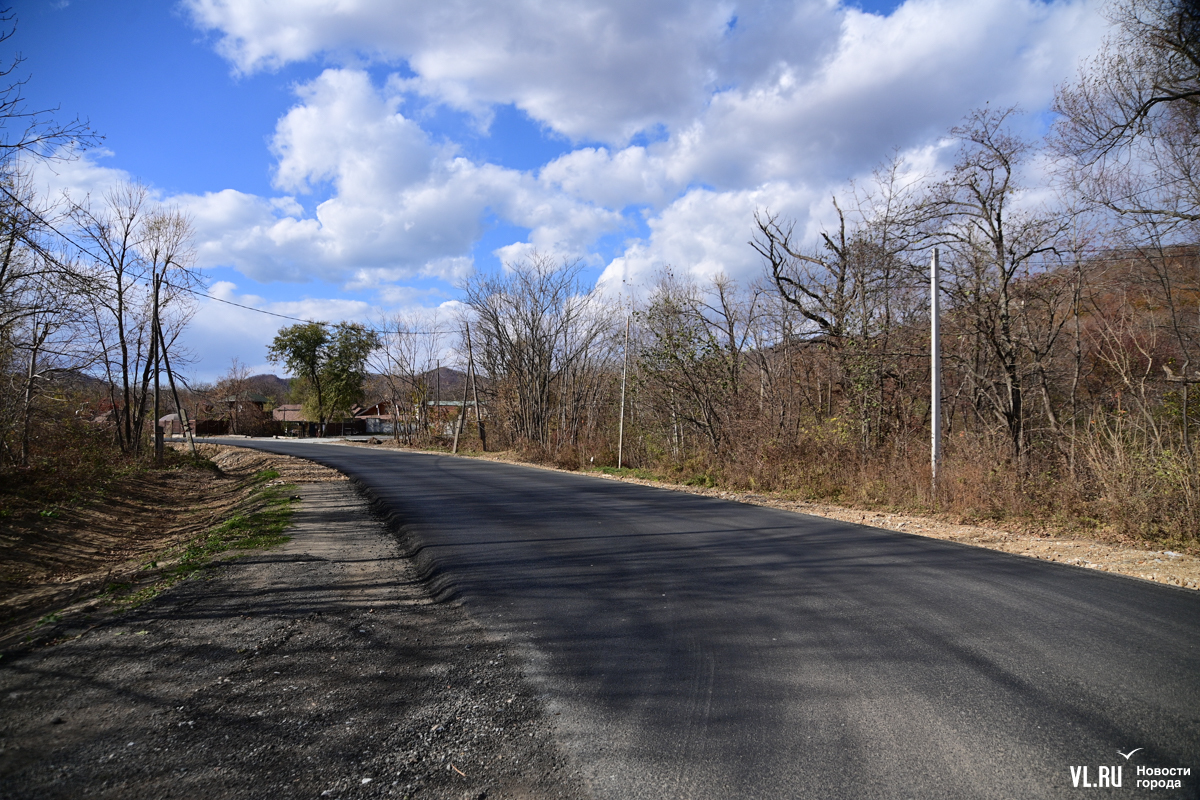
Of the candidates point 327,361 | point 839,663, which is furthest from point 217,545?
point 327,361

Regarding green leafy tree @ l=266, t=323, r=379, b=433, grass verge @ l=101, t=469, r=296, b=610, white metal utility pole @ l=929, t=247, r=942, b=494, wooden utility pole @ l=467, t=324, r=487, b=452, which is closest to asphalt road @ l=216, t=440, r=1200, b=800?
grass verge @ l=101, t=469, r=296, b=610

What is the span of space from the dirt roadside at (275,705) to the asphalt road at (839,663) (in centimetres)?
37

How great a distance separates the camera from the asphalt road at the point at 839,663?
3121 millimetres

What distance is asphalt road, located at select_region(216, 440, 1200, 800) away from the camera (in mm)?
3121

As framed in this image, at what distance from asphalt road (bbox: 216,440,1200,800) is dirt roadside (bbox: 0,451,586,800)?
1.22ft

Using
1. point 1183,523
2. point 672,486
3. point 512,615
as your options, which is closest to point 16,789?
point 512,615

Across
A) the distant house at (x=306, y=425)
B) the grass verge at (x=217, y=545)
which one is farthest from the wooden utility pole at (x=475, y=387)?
the distant house at (x=306, y=425)

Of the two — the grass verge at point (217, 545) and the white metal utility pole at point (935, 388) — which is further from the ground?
the white metal utility pole at point (935, 388)

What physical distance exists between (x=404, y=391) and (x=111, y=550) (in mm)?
38079

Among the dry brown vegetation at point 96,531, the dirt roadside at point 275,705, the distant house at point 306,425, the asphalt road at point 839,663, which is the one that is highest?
the distant house at point 306,425

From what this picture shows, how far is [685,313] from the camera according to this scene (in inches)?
779

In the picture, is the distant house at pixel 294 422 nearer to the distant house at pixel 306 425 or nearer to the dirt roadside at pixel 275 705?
the distant house at pixel 306 425

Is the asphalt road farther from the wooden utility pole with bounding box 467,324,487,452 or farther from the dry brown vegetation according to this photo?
the wooden utility pole with bounding box 467,324,487,452

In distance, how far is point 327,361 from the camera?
2675 inches
